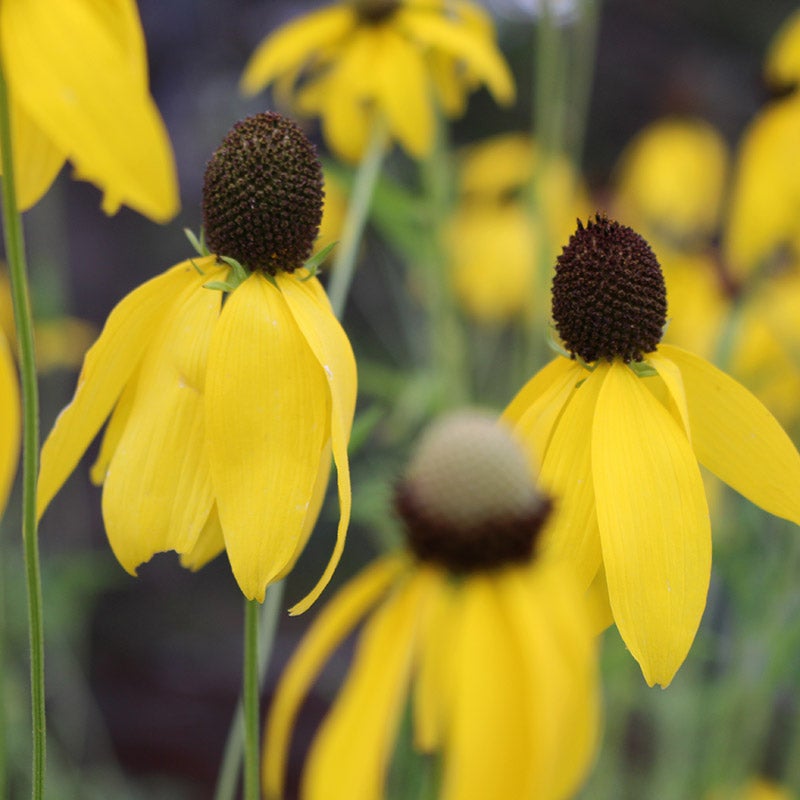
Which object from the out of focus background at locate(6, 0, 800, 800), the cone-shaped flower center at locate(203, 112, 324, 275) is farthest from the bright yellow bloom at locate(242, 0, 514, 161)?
the cone-shaped flower center at locate(203, 112, 324, 275)

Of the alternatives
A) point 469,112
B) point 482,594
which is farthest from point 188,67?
point 482,594

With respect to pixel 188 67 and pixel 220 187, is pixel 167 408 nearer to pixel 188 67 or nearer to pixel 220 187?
pixel 220 187

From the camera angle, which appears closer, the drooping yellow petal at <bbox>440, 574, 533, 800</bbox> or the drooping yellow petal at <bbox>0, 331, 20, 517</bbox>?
the drooping yellow petal at <bbox>440, 574, 533, 800</bbox>

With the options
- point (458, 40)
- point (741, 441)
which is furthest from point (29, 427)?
point (458, 40)

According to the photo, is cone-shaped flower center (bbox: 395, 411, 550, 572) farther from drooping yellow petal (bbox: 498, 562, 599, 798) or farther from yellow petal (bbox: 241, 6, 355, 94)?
yellow petal (bbox: 241, 6, 355, 94)

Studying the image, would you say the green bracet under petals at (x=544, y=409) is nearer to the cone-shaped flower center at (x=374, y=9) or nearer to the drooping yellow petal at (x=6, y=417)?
the drooping yellow petal at (x=6, y=417)

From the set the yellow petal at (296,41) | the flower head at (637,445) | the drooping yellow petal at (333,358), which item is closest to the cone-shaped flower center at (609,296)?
the flower head at (637,445)

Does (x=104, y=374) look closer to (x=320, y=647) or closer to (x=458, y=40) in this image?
(x=320, y=647)

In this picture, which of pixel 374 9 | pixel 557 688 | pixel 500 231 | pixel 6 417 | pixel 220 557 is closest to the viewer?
pixel 557 688
